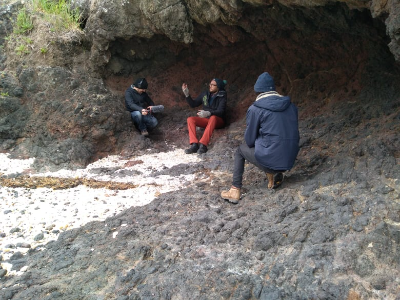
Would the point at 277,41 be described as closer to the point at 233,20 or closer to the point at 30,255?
the point at 233,20

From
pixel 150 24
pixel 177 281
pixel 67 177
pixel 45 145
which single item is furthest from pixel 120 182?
pixel 150 24

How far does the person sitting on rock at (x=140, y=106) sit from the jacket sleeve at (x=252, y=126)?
316 centimetres

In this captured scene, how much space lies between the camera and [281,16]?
5254 mm

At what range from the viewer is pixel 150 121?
7.11 m

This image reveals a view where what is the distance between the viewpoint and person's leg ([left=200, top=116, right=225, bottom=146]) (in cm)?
636

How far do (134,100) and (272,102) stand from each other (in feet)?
12.3

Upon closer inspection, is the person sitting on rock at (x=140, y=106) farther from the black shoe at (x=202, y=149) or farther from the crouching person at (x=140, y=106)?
the black shoe at (x=202, y=149)

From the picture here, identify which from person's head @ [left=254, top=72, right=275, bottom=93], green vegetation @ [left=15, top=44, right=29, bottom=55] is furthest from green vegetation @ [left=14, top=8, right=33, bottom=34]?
person's head @ [left=254, top=72, right=275, bottom=93]

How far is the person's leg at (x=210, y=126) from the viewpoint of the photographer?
6.36 m

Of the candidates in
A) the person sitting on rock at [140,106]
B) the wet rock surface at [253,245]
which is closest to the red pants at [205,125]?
the person sitting on rock at [140,106]

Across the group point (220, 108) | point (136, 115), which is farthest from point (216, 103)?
point (136, 115)

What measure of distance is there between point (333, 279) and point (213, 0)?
4.17 m

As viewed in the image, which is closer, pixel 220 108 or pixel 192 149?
pixel 192 149

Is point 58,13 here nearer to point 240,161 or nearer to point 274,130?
point 240,161
